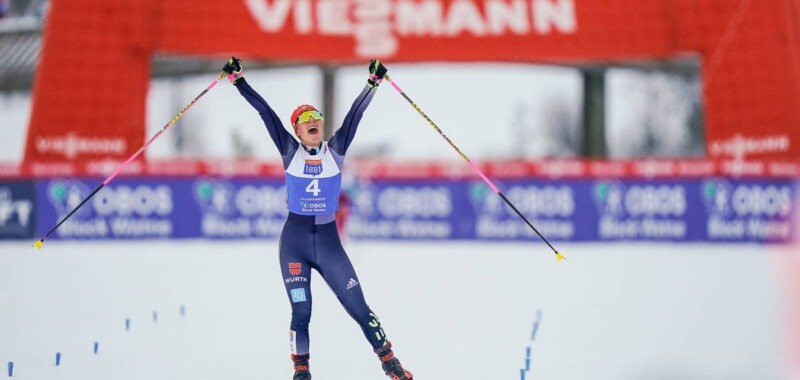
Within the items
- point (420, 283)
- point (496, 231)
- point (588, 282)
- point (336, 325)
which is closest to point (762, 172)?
point (496, 231)

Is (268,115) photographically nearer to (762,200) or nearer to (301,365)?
(301,365)

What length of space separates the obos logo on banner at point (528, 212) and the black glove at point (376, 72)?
36.8 feet

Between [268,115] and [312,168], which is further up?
[268,115]

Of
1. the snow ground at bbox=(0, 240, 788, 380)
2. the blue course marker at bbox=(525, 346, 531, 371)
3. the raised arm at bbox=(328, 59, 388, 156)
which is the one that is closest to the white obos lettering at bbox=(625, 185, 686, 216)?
the snow ground at bbox=(0, 240, 788, 380)

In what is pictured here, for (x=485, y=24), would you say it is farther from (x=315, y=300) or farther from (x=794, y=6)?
(x=315, y=300)

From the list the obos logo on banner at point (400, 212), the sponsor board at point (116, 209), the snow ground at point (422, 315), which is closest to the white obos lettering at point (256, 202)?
the sponsor board at point (116, 209)

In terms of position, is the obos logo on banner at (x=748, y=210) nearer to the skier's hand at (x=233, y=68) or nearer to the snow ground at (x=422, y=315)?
the snow ground at (x=422, y=315)

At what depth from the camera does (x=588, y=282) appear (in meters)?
12.0

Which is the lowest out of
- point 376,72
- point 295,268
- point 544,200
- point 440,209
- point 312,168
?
point 295,268

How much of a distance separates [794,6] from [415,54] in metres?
7.70

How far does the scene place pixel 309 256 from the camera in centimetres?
605

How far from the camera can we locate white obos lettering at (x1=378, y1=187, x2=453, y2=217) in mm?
17688

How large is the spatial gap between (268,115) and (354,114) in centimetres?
51

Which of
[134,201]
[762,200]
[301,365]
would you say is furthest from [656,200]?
[301,365]
